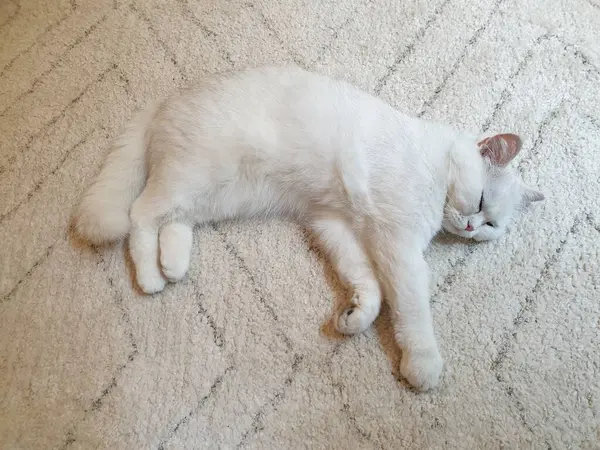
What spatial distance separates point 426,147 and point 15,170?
3.89 feet

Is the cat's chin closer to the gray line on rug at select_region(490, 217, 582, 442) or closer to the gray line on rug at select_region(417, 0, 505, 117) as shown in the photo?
the gray line on rug at select_region(490, 217, 582, 442)

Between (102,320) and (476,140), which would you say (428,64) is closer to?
(476,140)

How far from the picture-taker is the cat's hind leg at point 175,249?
1258 millimetres

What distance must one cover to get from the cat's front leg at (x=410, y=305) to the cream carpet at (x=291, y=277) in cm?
5

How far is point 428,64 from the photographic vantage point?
155 cm

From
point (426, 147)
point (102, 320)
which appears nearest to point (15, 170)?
point (102, 320)

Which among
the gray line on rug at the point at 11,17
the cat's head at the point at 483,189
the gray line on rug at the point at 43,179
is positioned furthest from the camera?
the gray line on rug at the point at 11,17

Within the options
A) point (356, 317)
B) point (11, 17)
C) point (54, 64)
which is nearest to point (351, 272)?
point (356, 317)

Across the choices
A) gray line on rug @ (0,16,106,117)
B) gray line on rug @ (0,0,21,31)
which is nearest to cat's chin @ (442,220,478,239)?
gray line on rug @ (0,16,106,117)

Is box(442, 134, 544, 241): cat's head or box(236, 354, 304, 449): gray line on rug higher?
box(442, 134, 544, 241): cat's head

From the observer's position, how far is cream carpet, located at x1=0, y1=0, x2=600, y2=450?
1146 millimetres

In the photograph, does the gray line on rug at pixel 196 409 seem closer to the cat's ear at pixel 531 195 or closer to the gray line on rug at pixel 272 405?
the gray line on rug at pixel 272 405

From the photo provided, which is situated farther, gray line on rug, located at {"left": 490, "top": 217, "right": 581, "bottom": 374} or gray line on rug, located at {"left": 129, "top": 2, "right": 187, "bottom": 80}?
gray line on rug, located at {"left": 129, "top": 2, "right": 187, "bottom": 80}

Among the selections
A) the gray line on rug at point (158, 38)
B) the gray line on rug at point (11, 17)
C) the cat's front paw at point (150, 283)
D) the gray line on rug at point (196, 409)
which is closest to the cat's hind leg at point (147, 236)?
the cat's front paw at point (150, 283)
